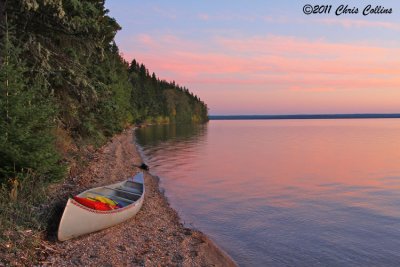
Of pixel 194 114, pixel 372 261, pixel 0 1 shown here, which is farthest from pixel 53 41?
pixel 194 114

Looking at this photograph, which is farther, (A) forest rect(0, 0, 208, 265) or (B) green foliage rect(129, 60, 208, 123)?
(B) green foliage rect(129, 60, 208, 123)

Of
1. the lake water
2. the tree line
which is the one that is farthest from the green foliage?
the tree line

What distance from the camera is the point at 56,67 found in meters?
16.5

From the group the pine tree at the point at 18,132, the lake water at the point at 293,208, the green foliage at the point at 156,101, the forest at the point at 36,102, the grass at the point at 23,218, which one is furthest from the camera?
the green foliage at the point at 156,101

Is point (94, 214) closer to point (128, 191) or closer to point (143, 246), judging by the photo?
point (143, 246)

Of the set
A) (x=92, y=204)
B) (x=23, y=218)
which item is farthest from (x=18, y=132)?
(x=92, y=204)

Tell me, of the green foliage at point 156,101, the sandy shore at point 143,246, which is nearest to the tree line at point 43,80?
the sandy shore at point 143,246

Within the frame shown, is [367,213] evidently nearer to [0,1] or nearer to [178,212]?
[178,212]

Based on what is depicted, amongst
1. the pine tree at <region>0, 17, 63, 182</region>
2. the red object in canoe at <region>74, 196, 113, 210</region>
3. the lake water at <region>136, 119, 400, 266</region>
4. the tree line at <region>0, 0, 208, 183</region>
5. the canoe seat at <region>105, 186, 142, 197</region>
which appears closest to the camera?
the red object in canoe at <region>74, 196, 113, 210</region>

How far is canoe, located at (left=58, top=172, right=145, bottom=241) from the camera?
10.3m

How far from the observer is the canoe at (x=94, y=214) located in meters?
10.3

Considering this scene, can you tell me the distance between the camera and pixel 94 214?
11.1 meters

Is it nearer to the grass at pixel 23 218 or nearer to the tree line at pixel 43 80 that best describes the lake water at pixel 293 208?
the grass at pixel 23 218

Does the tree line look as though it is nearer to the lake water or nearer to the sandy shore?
the sandy shore
